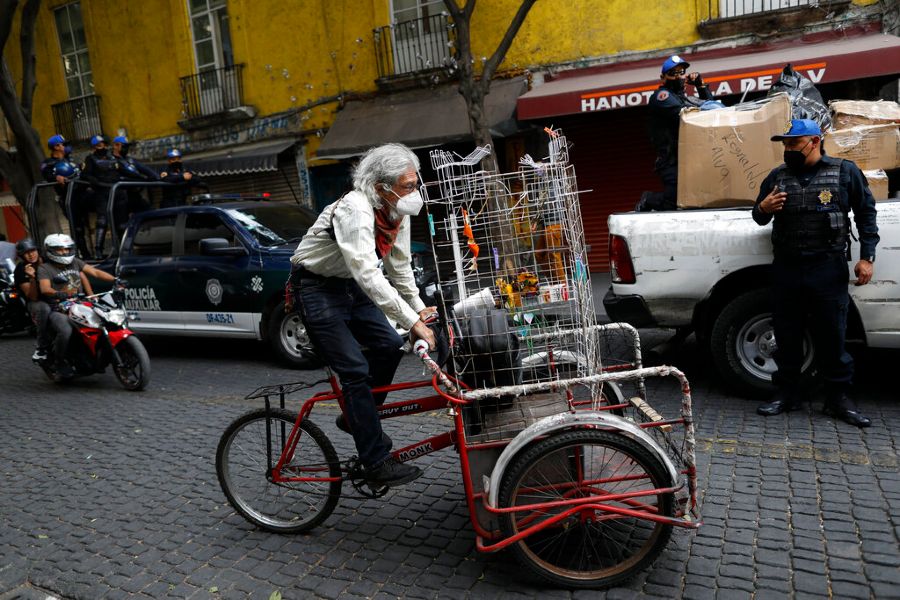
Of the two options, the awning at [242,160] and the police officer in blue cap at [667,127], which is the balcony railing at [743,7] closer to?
the police officer in blue cap at [667,127]

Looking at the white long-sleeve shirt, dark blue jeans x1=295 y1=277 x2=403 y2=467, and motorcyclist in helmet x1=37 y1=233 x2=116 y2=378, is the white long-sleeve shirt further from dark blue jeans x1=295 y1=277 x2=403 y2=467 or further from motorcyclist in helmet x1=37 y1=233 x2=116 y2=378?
motorcyclist in helmet x1=37 y1=233 x2=116 y2=378

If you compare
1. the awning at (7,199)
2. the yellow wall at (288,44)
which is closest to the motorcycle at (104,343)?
the yellow wall at (288,44)

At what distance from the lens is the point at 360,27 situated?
45.2ft

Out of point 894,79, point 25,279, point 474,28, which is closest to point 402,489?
point 25,279

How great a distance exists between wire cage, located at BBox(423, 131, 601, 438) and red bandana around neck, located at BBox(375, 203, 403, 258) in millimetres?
231

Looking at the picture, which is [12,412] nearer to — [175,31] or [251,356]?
[251,356]

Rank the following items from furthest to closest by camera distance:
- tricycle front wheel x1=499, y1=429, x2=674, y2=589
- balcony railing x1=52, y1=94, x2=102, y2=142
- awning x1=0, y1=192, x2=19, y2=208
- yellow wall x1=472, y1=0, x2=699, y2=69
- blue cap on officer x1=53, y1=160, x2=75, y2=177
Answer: awning x1=0, y1=192, x2=19, y2=208
balcony railing x1=52, y1=94, x2=102, y2=142
yellow wall x1=472, y1=0, x2=699, y2=69
blue cap on officer x1=53, y1=160, x2=75, y2=177
tricycle front wheel x1=499, y1=429, x2=674, y2=589

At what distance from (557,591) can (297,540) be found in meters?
1.45

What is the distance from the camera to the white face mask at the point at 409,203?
324 centimetres

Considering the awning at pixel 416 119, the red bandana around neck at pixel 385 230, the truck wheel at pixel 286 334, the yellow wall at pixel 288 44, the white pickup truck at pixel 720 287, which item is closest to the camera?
the red bandana around neck at pixel 385 230

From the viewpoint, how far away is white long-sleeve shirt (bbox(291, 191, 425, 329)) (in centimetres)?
319

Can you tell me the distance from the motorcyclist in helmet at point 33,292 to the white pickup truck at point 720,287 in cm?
604

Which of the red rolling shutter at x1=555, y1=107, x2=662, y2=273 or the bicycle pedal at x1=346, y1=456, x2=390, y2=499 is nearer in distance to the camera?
the bicycle pedal at x1=346, y1=456, x2=390, y2=499

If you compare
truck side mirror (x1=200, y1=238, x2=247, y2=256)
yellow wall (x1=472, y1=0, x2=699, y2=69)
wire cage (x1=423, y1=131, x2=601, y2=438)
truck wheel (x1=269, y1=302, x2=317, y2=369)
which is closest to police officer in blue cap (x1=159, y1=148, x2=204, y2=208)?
truck side mirror (x1=200, y1=238, x2=247, y2=256)
